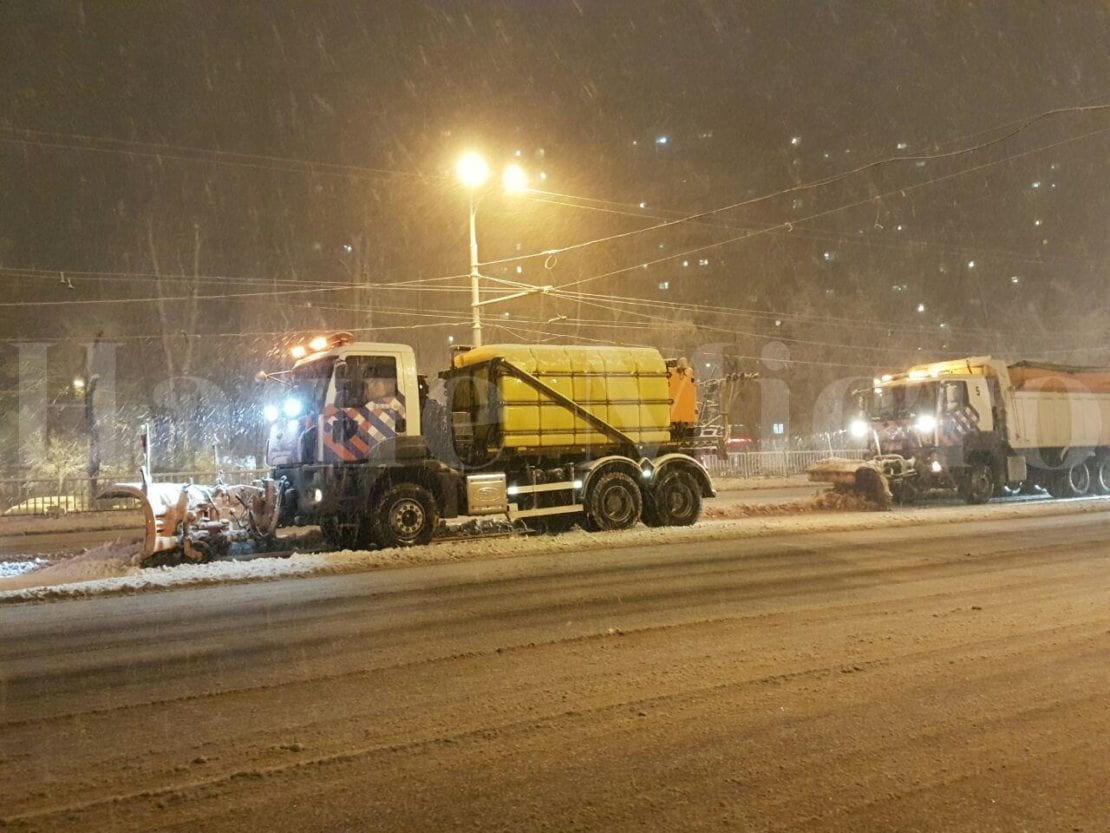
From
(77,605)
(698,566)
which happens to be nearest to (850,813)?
(698,566)

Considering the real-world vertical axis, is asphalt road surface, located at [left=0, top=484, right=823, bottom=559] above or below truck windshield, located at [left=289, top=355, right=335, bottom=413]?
below

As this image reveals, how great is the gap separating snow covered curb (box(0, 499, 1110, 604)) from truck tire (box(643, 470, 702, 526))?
1.52 ft

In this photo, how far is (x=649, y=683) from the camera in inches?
234

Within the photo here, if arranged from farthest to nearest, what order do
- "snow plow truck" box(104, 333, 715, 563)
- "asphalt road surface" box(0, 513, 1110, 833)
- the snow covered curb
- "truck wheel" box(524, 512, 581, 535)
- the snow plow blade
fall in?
the snow plow blade → "truck wheel" box(524, 512, 581, 535) → "snow plow truck" box(104, 333, 715, 563) → the snow covered curb → "asphalt road surface" box(0, 513, 1110, 833)

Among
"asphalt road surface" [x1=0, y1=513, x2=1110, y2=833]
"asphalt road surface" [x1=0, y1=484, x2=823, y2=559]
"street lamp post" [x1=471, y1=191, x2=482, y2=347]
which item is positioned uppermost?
"street lamp post" [x1=471, y1=191, x2=482, y2=347]

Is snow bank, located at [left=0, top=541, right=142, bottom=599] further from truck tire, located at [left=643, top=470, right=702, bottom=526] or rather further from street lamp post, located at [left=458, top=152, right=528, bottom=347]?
street lamp post, located at [left=458, top=152, right=528, bottom=347]

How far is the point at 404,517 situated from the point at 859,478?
11550 mm

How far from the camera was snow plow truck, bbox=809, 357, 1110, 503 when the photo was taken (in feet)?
67.7

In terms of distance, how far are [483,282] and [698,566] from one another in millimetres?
34764

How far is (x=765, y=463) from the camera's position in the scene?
33781 mm

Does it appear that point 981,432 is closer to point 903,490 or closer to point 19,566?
point 903,490

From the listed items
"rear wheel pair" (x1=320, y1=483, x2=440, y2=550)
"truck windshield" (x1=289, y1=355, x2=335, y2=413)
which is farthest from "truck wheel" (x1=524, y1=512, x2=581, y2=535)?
"truck windshield" (x1=289, y1=355, x2=335, y2=413)

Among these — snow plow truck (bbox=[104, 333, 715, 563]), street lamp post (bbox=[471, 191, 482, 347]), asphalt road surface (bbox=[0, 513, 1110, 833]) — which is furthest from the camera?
street lamp post (bbox=[471, 191, 482, 347])

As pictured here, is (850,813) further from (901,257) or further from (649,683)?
(901,257)
